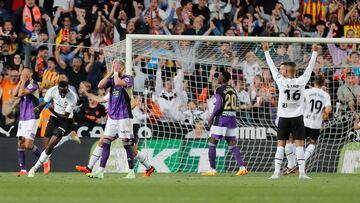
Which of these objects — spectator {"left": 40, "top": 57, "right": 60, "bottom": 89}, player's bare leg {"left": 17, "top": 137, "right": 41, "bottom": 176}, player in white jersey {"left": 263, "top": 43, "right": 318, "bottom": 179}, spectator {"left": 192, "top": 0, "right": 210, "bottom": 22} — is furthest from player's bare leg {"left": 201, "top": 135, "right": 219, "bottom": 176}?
spectator {"left": 192, "top": 0, "right": 210, "bottom": 22}

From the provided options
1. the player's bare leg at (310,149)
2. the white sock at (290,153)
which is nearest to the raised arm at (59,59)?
the player's bare leg at (310,149)

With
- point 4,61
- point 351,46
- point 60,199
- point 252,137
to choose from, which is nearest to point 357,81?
point 351,46

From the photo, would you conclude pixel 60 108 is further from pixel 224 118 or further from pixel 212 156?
pixel 224 118

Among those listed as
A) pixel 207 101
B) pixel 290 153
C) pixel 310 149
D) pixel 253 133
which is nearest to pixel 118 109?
pixel 290 153

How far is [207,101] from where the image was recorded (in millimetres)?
23438

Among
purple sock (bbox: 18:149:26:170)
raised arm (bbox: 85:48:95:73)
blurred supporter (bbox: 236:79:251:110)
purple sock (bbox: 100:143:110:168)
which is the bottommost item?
purple sock (bbox: 18:149:26:170)

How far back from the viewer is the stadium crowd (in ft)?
76.2

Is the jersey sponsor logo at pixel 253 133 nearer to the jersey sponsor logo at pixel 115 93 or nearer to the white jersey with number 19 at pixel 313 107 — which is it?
the white jersey with number 19 at pixel 313 107

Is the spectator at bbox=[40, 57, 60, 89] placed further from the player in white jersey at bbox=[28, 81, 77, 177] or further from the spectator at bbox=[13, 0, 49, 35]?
the player in white jersey at bbox=[28, 81, 77, 177]

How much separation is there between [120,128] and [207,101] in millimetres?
6864

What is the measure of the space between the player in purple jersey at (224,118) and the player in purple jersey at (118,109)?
316cm

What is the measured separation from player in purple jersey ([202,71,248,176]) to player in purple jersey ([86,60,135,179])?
316 centimetres

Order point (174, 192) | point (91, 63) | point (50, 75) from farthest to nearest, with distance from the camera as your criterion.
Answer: point (91, 63), point (50, 75), point (174, 192)

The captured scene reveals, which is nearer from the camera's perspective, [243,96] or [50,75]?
[243,96]
